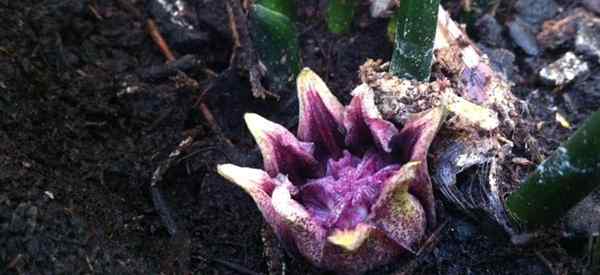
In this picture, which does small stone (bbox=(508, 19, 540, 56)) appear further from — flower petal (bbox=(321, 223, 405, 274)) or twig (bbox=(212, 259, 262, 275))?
twig (bbox=(212, 259, 262, 275))

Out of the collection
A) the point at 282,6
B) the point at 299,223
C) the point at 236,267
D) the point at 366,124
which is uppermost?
the point at 282,6

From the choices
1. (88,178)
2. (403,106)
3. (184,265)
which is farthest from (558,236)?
(88,178)

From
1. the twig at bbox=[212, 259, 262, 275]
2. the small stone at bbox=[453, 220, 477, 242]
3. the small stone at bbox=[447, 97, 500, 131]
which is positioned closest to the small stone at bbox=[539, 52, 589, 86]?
the small stone at bbox=[447, 97, 500, 131]

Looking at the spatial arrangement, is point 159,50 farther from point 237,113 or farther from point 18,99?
point 18,99

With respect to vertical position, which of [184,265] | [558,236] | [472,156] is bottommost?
[184,265]

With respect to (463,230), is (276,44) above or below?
above

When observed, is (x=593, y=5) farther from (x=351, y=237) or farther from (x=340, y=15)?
(x=351, y=237)

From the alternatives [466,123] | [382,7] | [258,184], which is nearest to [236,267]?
[258,184]
